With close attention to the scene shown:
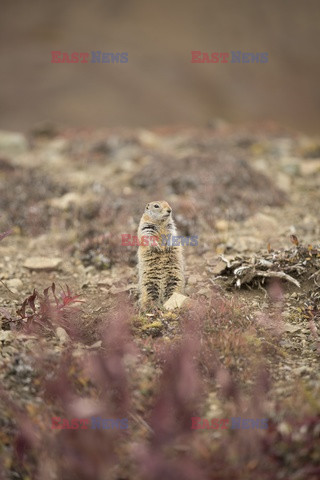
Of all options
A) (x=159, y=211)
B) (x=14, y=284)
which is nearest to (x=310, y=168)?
(x=159, y=211)

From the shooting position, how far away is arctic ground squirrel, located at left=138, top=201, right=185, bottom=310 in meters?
5.89

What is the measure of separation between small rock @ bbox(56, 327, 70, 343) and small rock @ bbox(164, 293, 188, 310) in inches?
48.8

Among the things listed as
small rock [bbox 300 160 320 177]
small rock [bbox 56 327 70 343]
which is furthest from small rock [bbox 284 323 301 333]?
small rock [bbox 300 160 320 177]

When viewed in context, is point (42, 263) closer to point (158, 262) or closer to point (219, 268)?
point (158, 262)

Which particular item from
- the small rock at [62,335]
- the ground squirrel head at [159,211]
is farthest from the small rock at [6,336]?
the ground squirrel head at [159,211]

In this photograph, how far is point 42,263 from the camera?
769cm

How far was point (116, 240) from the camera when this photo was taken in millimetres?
8289

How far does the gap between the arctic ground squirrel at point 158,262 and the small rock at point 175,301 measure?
7.1 inches

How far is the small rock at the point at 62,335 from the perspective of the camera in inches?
195

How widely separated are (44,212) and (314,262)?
6008 millimetres

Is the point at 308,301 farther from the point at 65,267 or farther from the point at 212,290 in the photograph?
the point at 65,267

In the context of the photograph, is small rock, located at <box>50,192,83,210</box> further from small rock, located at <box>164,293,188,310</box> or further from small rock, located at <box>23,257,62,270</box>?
small rock, located at <box>164,293,188,310</box>

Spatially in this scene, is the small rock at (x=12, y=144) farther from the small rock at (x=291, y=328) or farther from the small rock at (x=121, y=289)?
the small rock at (x=291, y=328)

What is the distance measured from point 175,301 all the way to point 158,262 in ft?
2.23
